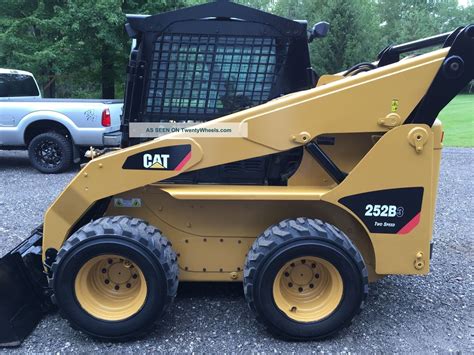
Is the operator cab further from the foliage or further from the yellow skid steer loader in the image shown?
the foliage

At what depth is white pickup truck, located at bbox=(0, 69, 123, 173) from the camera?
9047 mm

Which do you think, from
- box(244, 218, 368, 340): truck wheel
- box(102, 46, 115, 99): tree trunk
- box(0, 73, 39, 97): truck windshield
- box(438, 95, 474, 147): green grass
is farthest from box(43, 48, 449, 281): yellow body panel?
box(102, 46, 115, 99): tree trunk

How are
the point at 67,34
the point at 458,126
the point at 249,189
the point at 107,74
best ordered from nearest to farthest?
the point at 249,189 → the point at 67,34 → the point at 107,74 → the point at 458,126

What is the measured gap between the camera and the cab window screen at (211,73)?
350 centimetres

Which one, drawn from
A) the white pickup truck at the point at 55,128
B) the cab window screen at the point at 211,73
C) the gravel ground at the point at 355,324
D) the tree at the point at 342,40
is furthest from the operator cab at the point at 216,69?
the tree at the point at 342,40

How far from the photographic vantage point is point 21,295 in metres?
3.48

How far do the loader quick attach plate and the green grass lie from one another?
9.81 metres

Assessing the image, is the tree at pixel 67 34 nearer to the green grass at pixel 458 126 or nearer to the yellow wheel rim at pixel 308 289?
the green grass at pixel 458 126

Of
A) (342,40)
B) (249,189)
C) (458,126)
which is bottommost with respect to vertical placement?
(458,126)

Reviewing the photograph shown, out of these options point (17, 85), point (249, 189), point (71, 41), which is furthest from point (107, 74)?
point (249, 189)

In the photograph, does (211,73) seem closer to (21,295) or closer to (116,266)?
(116,266)

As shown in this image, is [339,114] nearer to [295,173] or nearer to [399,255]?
[295,173]

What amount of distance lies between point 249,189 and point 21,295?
71.9 inches

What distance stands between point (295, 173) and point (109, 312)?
1642 millimetres
